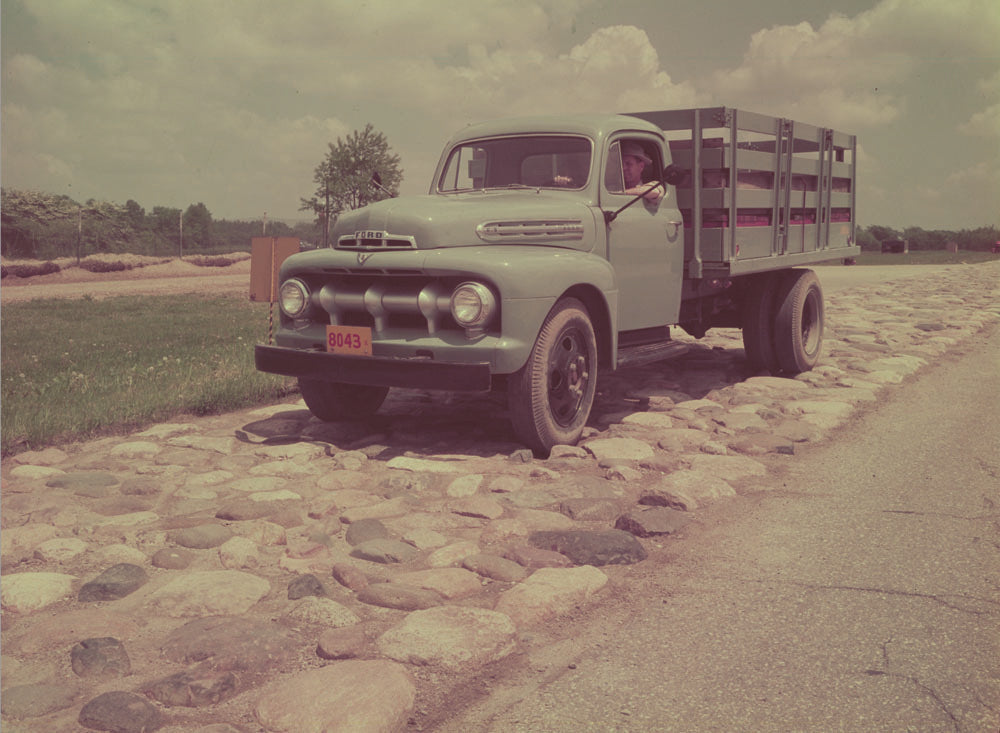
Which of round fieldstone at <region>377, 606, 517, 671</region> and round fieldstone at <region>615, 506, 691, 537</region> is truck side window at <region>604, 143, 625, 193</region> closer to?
round fieldstone at <region>615, 506, 691, 537</region>

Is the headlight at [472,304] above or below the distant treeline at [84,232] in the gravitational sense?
below

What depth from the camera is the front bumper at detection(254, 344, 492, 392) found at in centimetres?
509

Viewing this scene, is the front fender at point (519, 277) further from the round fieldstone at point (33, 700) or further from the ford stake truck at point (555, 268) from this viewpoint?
the round fieldstone at point (33, 700)

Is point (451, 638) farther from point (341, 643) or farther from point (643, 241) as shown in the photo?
point (643, 241)

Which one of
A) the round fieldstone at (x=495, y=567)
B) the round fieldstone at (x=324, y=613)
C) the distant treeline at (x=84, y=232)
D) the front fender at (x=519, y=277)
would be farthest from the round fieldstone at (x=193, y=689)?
the distant treeline at (x=84, y=232)

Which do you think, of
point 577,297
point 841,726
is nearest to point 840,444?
point 577,297

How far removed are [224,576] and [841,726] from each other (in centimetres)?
233

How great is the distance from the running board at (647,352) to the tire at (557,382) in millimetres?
494

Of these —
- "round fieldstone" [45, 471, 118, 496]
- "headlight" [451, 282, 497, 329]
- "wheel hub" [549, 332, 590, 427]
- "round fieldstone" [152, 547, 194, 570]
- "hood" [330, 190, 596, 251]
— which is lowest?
"round fieldstone" [152, 547, 194, 570]

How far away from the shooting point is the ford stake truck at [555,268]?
5285 mm

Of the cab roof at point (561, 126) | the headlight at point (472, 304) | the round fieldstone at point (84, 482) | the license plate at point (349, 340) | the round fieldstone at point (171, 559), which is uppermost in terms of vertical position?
the cab roof at point (561, 126)

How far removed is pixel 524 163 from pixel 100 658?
15.6ft

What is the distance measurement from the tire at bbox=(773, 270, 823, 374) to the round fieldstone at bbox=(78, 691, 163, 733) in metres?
6.83

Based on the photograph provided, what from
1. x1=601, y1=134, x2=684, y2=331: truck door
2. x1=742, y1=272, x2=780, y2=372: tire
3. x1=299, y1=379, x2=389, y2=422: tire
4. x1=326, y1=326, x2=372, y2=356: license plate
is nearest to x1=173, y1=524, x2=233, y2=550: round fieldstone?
x1=326, y1=326, x2=372, y2=356: license plate
